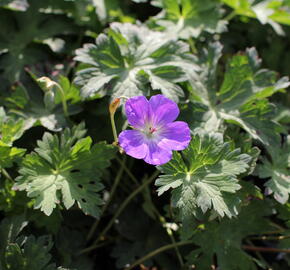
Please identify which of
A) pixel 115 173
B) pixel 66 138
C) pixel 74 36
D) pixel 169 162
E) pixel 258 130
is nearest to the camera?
pixel 169 162

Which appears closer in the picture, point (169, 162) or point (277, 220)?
point (169, 162)

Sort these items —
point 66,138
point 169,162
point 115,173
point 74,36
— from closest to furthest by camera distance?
point 169,162 → point 66,138 → point 115,173 → point 74,36

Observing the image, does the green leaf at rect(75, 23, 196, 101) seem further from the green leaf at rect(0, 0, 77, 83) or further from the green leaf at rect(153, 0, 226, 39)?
the green leaf at rect(0, 0, 77, 83)

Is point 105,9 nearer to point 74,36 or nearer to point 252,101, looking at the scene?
point 74,36

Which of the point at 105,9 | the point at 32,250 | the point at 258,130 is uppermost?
the point at 105,9

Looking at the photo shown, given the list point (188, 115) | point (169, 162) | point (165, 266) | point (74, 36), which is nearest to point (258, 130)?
point (188, 115)

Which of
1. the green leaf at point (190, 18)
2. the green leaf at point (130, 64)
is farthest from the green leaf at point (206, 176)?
the green leaf at point (190, 18)
